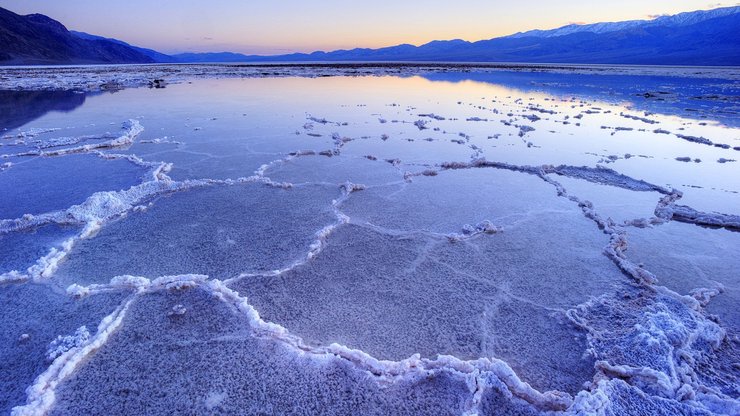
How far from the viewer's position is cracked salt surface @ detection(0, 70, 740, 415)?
7.79 ft

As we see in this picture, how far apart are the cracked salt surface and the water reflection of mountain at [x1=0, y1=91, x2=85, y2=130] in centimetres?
483

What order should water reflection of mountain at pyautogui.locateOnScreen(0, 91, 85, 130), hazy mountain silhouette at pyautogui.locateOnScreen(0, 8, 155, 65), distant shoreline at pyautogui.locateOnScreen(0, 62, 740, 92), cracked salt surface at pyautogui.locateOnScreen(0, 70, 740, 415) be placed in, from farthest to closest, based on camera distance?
hazy mountain silhouette at pyautogui.locateOnScreen(0, 8, 155, 65)
distant shoreline at pyautogui.locateOnScreen(0, 62, 740, 92)
water reflection of mountain at pyautogui.locateOnScreen(0, 91, 85, 130)
cracked salt surface at pyautogui.locateOnScreen(0, 70, 740, 415)

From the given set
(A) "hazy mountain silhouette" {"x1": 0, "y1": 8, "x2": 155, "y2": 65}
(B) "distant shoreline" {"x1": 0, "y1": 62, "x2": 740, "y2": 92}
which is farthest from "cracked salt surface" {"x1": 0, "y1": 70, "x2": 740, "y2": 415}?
(A) "hazy mountain silhouette" {"x1": 0, "y1": 8, "x2": 155, "y2": 65}

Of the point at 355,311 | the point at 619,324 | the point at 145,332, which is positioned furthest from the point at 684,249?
the point at 145,332

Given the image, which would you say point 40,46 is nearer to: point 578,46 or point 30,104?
point 30,104

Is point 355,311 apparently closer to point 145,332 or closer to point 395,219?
point 145,332

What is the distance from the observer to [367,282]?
3469mm

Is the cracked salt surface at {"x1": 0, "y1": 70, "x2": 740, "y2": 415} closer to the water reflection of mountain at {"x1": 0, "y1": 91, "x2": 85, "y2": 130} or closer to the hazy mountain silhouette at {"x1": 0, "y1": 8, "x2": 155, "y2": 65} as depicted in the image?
the water reflection of mountain at {"x1": 0, "y1": 91, "x2": 85, "y2": 130}

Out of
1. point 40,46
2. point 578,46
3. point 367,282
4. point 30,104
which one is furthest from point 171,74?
point 578,46

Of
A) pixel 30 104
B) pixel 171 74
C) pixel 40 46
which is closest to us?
pixel 30 104

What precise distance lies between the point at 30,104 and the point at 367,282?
17447mm

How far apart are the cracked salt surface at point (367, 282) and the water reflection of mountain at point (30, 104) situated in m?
4.83

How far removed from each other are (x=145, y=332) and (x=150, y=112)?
12135mm

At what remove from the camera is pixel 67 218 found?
4.56 m
